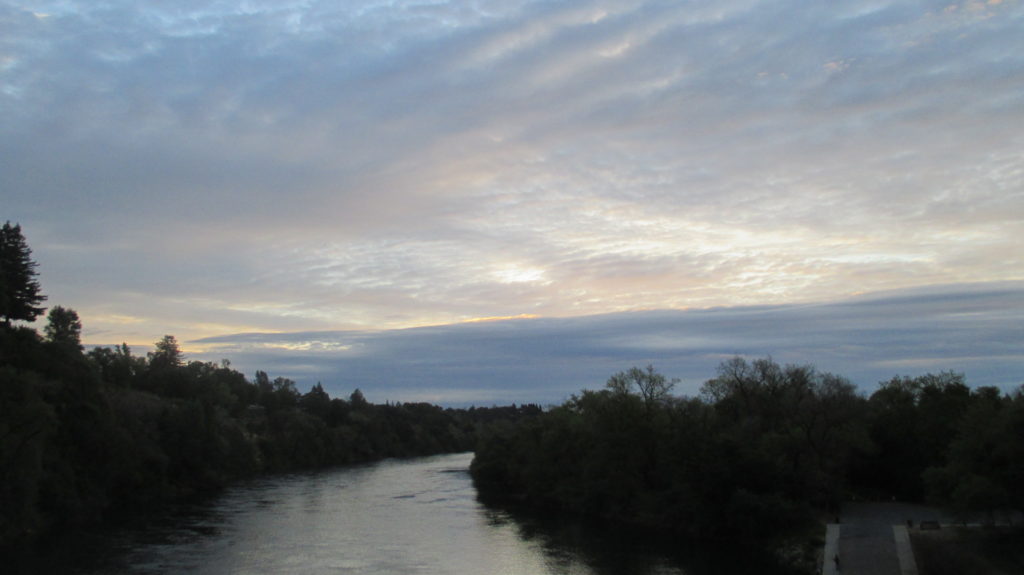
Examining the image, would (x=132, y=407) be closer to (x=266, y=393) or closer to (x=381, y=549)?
(x=381, y=549)

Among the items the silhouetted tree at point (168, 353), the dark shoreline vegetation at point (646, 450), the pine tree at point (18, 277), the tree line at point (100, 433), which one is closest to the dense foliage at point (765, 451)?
the dark shoreline vegetation at point (646, 450)

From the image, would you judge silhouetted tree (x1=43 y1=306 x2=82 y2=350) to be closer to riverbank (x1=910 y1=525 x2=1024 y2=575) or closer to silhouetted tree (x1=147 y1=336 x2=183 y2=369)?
silhouetted tree (x1=147 y1=336 x2=183 y2=369)

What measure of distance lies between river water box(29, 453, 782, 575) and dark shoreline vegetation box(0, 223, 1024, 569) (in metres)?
4.38

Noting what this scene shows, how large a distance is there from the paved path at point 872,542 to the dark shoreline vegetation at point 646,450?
156 cm

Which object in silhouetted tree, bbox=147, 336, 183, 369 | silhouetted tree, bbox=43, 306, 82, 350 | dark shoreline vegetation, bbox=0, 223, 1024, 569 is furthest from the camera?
silhouetted tree, bbox=147, 336, 183, 369

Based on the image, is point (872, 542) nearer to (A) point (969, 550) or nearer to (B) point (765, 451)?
(A) point (969, 550)

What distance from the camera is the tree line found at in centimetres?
4353

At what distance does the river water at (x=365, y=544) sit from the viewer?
37.3m

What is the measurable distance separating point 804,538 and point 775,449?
9434 millimetres

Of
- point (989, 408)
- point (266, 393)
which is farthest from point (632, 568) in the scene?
point (266, 393)

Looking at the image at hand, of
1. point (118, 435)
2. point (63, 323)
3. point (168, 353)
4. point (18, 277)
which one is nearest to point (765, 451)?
point (118, 435)

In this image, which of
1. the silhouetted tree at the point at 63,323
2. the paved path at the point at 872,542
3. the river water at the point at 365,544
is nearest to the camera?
the paved path at the point at 872,542

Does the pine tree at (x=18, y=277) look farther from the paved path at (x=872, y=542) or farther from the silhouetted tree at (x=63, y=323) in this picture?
the paved path at (x=872, y=542)

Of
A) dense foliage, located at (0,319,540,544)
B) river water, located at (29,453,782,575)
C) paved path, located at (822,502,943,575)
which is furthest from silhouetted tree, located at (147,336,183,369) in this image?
paved path, located at (822,502,943,575)
